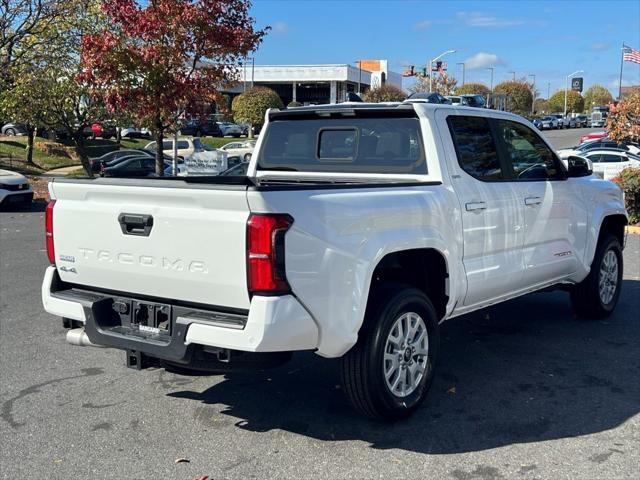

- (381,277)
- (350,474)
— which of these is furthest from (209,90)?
(350,474)

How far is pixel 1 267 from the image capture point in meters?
9.74

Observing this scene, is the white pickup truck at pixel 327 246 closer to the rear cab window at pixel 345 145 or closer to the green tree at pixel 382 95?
the rear cab window at pixel 345 145

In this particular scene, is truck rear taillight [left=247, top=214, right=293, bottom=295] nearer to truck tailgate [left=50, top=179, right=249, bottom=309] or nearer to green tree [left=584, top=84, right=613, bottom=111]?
truck tailgate [left=50, top=179, right=249, bottom=309]

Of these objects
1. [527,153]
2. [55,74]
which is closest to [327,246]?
[527,153]

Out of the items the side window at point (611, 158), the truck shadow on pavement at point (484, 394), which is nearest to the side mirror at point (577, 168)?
the truck shadow on pavement at point (484, 394)

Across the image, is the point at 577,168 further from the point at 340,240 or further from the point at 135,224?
the point at 135,224

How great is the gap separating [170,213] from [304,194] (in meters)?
0.73

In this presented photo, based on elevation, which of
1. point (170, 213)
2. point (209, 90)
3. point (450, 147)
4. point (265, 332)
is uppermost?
point (209, 90)

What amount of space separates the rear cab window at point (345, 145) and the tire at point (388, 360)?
3.44 ft

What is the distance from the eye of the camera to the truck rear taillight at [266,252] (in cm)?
349

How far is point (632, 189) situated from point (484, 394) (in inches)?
436

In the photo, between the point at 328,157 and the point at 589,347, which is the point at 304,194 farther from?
→ the point at 589,347

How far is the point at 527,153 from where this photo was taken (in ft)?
19.2

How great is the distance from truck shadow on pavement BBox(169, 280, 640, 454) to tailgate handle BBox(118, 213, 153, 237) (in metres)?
1.42
